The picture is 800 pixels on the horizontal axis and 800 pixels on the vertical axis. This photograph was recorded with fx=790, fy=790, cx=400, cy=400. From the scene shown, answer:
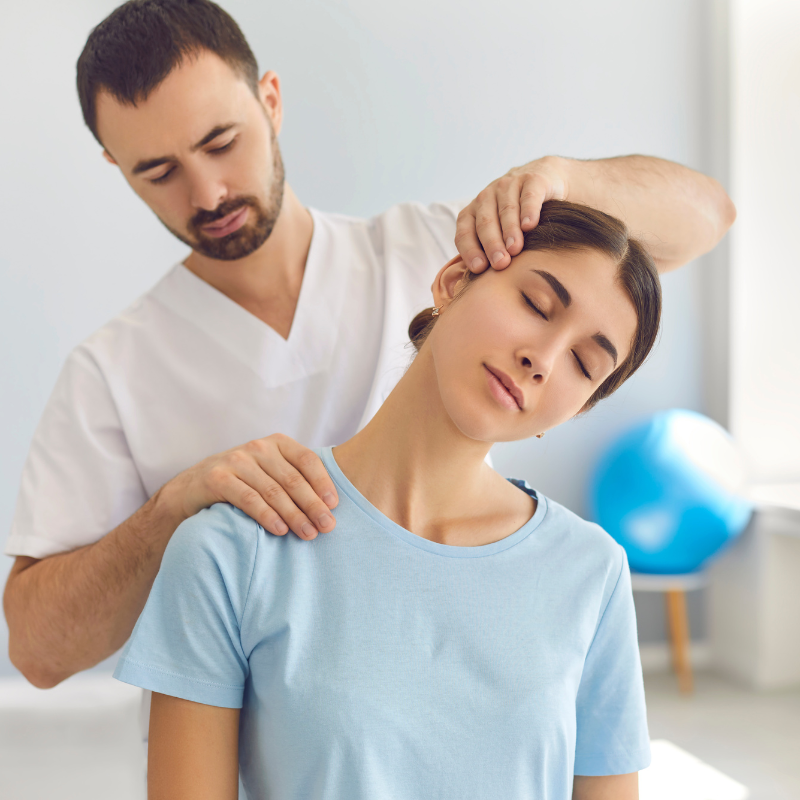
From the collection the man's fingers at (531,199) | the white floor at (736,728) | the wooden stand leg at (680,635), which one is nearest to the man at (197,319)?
the man's fingers at (531,199)

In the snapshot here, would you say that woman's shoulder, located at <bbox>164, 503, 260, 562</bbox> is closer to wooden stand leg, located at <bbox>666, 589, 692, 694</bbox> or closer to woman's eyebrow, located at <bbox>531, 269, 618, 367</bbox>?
woman's eyebrow, located at <bbox>531, 269, 618, 367</bbox>

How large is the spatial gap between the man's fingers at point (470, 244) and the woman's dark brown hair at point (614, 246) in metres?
0.02

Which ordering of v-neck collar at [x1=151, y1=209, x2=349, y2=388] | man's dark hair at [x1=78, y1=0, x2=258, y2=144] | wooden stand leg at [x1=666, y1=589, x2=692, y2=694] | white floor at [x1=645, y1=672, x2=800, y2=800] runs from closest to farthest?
1. man's dark hair at [x1=78, y1=0, x2=258, y2=144]
2. v-neck collar at [x1=151, y1=209, x2=349, y2=388]
3. white floor at [x1=645, y1=672, x2=800, y2=800]
4. wooden stand leg at [x1=666, y1=589, x2=692, y2=694]

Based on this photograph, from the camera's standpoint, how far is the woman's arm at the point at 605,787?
0.95 m

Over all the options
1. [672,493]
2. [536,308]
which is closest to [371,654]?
[536,308]

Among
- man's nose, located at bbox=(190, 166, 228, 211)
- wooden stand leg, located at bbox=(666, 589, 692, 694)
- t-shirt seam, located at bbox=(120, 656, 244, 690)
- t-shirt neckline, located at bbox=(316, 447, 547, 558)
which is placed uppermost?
man's nose, located at bbox=(190, 166, 228, 211)

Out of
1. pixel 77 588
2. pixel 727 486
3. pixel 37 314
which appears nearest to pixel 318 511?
pixel 77 588

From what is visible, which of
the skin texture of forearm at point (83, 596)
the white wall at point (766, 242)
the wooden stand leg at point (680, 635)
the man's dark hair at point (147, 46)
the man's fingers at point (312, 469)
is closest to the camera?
the man's fingers at point (312, 469)

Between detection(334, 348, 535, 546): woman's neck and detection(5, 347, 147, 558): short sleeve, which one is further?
detection(5, 347, 147, 558): short sleeve

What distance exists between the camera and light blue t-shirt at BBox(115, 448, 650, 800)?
0.79 m

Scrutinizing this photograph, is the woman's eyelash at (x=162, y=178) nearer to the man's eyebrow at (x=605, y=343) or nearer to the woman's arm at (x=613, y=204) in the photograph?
the woman's arm at (x=613, y=204)

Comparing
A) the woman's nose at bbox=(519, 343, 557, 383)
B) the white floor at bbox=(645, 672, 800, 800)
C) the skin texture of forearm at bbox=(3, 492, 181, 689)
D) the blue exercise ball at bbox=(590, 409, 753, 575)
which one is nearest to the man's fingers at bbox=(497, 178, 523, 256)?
the woman's nose at bbox=(519, 343, 557, 383)

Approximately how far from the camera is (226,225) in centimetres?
125

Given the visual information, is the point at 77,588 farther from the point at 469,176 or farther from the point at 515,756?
the point at 469,176
